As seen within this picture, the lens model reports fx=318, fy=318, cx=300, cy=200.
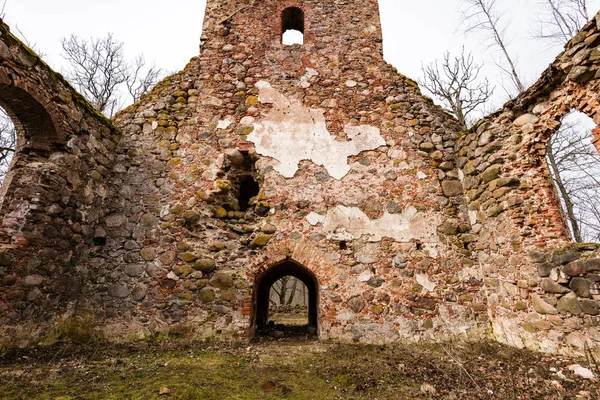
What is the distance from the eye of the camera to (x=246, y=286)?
4879 mm

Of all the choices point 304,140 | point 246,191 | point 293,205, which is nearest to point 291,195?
point 293,205

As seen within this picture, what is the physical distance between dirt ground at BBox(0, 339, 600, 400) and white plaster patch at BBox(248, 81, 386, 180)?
9.42ft

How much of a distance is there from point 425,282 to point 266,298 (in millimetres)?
4084

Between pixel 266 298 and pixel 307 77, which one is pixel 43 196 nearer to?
pixel 307 77

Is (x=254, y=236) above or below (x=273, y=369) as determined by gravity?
above

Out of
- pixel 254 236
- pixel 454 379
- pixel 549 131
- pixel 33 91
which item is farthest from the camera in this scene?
pixel 254 236

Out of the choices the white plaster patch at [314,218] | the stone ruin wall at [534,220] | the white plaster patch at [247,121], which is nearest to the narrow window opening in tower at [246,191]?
the white plaster patch at [247,121]

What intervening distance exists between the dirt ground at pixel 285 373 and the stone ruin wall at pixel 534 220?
403 mm

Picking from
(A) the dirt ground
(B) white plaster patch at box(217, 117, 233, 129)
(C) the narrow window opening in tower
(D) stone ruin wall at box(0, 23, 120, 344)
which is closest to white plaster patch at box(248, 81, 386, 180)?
(B) white plaster patch at box(217, 117, 233, 129)

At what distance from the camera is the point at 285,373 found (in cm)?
353

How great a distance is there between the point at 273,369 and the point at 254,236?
2.06 metres

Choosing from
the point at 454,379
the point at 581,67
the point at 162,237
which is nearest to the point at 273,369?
the point at 454,379

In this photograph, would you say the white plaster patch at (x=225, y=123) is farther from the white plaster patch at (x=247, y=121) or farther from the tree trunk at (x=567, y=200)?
the tree trunk at (x=567, y=200)

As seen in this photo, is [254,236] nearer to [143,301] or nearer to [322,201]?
[322,201]
